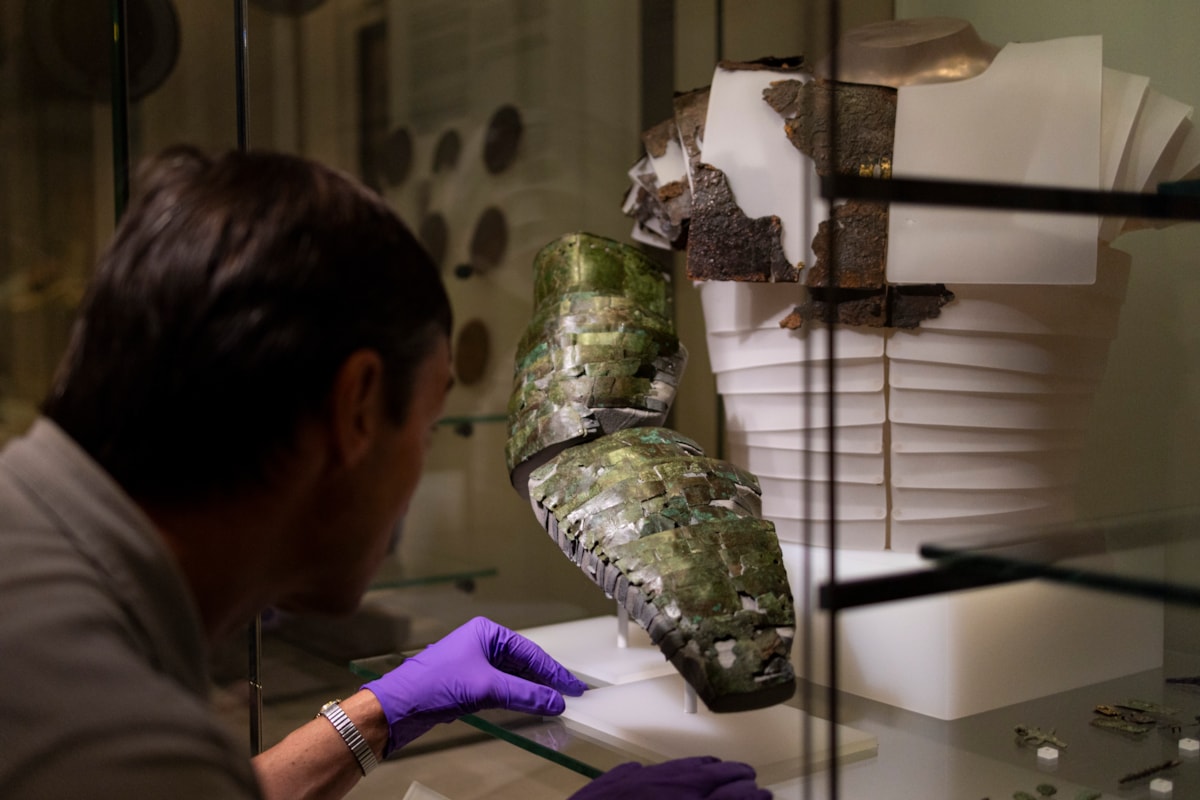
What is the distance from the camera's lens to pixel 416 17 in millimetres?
1985

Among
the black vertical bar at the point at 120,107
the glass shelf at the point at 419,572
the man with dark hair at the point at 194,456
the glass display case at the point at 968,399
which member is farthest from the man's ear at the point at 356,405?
the glass shelf at the point at 419,572

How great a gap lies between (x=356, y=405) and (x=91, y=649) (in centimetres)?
20

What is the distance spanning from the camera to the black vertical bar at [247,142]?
148 cm

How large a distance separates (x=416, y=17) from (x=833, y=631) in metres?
1.61

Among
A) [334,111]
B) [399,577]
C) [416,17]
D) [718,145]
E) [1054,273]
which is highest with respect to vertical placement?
[416,17]

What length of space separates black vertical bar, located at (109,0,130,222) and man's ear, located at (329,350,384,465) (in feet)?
2.78

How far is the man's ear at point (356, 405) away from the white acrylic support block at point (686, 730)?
0.42 meters

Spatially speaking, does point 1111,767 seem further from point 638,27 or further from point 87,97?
point 87,97

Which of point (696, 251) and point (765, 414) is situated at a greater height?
point (696, 251)

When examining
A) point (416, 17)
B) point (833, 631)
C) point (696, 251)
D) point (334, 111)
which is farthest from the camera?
point (334, 111)

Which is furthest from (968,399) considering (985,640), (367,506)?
(367,506)

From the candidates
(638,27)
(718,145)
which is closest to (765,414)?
(718,145)

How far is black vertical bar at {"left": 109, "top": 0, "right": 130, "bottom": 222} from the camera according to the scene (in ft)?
4.55

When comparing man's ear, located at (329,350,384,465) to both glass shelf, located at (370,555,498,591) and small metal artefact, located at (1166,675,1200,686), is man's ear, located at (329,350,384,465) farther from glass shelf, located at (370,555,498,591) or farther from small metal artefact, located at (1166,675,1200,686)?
glass shelf, located at (370,555,498,591)
